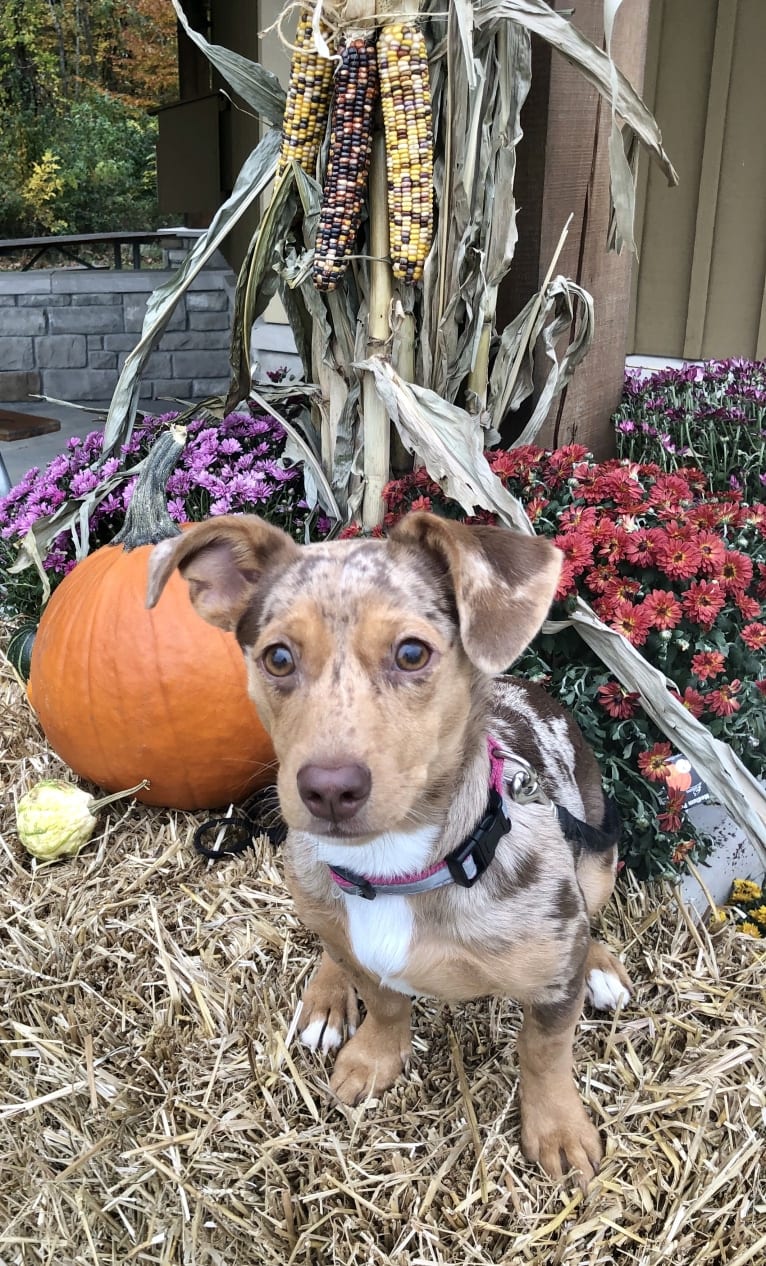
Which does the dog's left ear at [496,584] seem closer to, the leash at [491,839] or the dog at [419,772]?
the dog at [419,772]

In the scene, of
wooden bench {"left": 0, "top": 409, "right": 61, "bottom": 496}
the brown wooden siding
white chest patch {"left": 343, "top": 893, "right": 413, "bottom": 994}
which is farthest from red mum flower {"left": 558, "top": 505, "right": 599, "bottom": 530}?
wooden bench {"left": 0, "top": 409, "right": 61, "bottom": 496}

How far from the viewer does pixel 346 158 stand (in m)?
2.72

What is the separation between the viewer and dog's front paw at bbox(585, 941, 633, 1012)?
233 cm

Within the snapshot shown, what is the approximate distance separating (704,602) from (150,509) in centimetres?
177

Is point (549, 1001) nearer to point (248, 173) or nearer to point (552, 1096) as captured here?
point (552, 1096)

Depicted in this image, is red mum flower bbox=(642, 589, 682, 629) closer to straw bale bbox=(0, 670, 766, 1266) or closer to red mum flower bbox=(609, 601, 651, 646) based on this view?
red mum flower bbox=(609, 601, 651, 646)

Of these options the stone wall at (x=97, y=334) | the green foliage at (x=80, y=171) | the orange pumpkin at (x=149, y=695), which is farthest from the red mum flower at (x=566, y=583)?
the green foliage at (x=80, y=171)

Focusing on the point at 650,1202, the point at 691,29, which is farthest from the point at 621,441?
the point at 691,29

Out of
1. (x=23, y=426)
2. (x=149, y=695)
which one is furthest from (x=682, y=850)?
(x=23, y=426)

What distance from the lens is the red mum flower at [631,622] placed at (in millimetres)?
2402

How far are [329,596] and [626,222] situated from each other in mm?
1781

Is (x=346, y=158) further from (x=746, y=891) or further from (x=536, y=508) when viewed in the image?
(x=746, y=891)

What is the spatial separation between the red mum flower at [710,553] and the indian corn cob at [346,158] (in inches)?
52.4

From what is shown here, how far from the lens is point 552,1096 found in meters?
2.00
